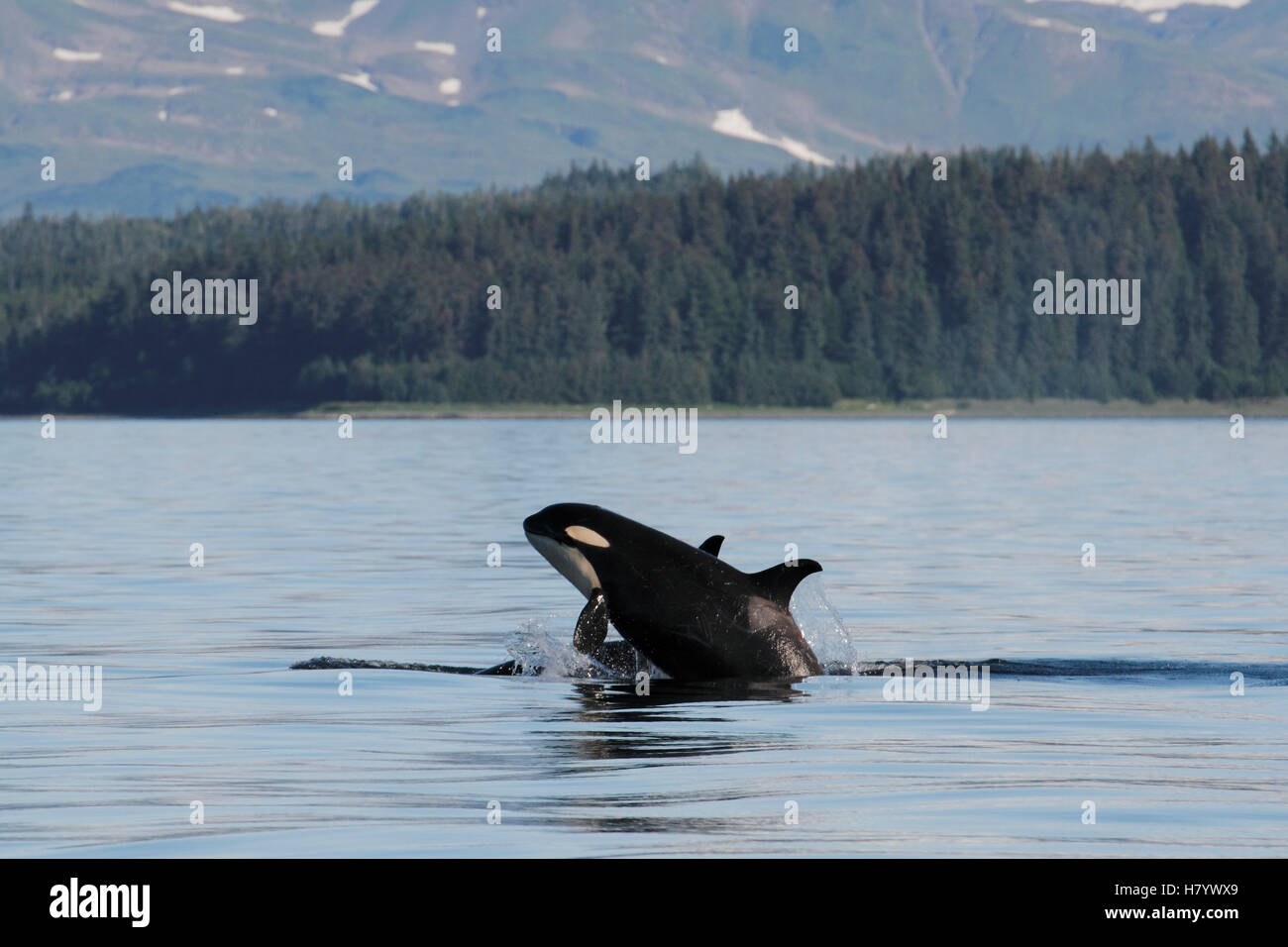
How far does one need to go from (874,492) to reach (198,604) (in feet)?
118

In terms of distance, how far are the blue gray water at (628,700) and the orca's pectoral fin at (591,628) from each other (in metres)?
0.59

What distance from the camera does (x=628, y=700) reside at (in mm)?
21453

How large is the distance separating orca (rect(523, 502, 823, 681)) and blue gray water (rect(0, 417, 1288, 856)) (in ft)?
1.97

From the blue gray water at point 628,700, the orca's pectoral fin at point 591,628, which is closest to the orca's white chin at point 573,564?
the orca's pectoral fin at point 591,628

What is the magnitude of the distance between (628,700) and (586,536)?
177cm

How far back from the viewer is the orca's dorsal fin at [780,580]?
21656 millimetres

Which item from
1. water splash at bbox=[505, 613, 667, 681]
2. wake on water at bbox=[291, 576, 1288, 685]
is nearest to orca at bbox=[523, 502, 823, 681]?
water splash at bbox=[505, 613, 667, 681]

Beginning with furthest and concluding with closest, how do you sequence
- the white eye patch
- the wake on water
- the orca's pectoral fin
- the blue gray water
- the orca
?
the wake on water
the white eye patch
the orca
the orca's pectoral fin
the blue gray water

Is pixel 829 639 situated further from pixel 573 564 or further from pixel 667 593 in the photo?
pixel 573 564

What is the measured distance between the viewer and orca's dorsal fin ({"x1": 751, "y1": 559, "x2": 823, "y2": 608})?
21656 mm

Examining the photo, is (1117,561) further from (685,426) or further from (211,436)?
(685,426)

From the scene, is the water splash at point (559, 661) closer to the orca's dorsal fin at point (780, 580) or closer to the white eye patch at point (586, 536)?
the white eye patch at point (586, 536)

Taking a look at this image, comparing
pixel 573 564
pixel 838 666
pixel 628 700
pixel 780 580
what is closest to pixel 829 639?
pixel 838 666

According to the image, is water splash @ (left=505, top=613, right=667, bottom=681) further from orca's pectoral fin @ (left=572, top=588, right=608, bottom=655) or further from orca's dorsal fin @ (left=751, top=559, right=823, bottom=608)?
orca's dorsal fin @ (left=751, top=559, right=823, bottom=608)
